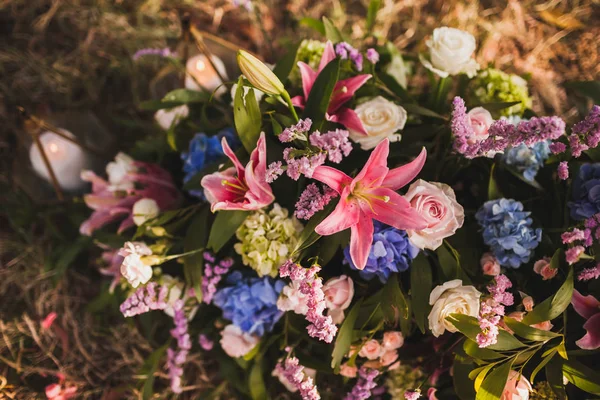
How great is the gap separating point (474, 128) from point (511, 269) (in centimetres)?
25

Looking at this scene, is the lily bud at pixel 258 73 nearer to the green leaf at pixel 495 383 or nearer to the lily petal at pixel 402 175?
the lily petal at pixel 402 175

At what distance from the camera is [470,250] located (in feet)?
2.59

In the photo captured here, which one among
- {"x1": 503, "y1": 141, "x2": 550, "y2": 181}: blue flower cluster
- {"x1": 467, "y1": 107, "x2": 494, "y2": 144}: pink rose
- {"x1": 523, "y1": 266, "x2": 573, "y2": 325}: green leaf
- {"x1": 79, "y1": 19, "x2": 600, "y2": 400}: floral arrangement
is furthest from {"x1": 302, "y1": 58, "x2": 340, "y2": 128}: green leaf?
{"x1": 523, "y1": 266, "x2": 573, "y2": 325}: green leaf

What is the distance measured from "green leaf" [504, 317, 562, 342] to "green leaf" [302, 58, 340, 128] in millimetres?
410

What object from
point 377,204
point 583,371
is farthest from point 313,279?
point 583,371

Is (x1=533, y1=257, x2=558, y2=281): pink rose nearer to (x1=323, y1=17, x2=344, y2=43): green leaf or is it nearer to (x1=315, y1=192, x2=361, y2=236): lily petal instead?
(x1=315, y1=192, x2=361, y2=236): lily petal

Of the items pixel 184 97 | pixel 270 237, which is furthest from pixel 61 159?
pixel 270 237

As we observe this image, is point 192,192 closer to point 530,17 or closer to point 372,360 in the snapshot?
point 372,360

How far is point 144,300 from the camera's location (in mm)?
835

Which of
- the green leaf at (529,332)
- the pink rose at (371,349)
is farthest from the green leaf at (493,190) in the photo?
the pink rose at (371,349)

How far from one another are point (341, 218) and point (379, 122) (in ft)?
0.72

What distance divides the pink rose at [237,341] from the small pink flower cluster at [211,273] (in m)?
0.08

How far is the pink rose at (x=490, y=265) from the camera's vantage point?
743 mm

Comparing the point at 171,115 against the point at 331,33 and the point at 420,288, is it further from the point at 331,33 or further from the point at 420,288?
the point at 420,288
